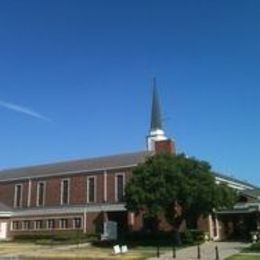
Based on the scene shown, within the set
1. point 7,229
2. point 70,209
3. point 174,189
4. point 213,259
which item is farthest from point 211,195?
point 7,229

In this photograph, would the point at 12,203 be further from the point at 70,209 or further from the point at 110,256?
the point at 110,256

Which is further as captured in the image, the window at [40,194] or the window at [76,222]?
the window at [40,194]

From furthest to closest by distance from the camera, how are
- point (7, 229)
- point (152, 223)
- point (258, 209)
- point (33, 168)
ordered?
point (33, 168) → point (7, 229) → point (152, 223) → point (258, 209)

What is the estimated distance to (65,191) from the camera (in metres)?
73.5

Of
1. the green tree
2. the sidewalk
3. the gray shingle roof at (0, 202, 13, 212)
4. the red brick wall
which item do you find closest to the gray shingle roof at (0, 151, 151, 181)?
the red brick wall

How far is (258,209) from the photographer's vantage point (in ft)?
179

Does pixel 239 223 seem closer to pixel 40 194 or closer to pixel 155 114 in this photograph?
pixel 40 194

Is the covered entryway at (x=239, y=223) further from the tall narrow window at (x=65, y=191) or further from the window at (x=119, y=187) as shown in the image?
the tall narrow window at (x=65, y=191)

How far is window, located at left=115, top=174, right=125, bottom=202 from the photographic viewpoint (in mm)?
67750

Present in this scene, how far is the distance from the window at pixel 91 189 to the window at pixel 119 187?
3.50 m

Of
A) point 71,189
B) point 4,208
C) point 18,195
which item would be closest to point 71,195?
point 71,189

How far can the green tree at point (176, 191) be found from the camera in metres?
49.6

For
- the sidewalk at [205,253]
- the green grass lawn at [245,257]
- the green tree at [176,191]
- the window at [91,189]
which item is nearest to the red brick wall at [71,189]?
the window at [91,189]

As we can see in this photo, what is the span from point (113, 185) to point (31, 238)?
41.2 feet
